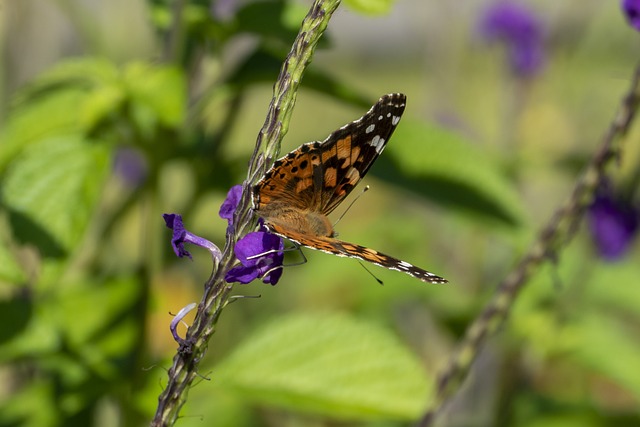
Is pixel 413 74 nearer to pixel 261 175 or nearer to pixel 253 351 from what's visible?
pixel 253 351

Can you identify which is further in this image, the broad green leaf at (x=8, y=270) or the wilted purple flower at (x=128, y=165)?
the wilted purple flower at (x=128, y=165)

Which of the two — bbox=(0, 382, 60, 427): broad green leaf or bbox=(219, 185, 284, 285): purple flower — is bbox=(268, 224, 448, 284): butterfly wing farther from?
bbox=(0, 382, 60, 427): broad green leaf

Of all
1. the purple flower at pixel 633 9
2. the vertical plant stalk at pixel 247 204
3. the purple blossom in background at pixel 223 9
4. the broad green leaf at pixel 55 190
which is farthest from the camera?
the purple blossom in background at pixel 223 9

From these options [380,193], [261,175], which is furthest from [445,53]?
[380,193]

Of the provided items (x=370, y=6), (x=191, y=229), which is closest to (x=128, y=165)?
(x=191, y=229)

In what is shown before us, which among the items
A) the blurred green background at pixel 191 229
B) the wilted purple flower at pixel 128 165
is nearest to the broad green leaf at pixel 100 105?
the blurred green background at pixel 191 229

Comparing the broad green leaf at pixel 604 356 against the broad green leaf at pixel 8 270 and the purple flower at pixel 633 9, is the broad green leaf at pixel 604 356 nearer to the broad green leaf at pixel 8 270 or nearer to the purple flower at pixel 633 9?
the purple flower at pixel 633 9

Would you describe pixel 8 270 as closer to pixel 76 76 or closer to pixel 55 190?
pixel 55 190
